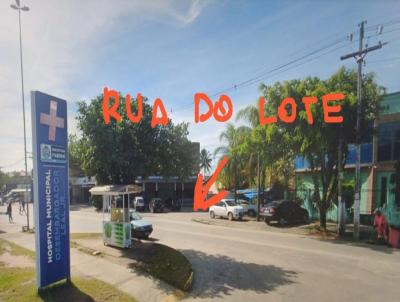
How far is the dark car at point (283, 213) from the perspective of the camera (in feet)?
67.4

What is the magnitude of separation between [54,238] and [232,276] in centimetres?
504

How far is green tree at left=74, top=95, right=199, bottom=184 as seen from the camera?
38.7 feet

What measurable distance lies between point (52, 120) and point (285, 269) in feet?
26.7

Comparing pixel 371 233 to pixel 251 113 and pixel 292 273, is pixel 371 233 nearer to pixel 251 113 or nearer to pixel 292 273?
pixel 292 273

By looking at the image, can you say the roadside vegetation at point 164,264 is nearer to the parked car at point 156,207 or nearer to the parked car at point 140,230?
the parked car at point 140,230

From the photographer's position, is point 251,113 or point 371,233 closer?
point 371,233

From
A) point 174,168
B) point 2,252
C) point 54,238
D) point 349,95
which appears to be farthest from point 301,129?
point 2,252

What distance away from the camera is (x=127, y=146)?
12086 mm

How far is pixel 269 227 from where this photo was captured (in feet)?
65.5

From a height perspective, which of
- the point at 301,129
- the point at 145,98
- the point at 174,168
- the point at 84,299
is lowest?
the point at 84,299

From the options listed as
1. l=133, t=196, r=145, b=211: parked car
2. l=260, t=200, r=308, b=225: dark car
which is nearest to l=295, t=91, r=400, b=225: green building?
l=260, t=200, r=308, b=225: dark car

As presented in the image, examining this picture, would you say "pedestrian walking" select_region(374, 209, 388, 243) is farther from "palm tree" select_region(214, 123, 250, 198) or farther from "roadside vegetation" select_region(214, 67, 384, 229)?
A: "palm tree" select_region(214, 123, 250, 198)

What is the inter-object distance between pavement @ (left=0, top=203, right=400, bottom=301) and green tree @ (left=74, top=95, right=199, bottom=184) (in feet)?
11.5
